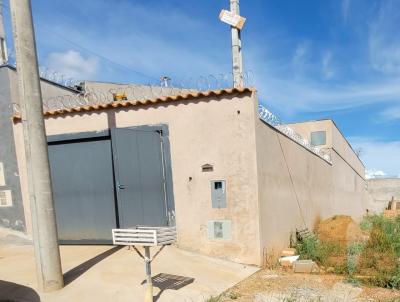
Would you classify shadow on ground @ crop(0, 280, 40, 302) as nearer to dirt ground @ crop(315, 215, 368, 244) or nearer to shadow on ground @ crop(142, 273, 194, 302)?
shadow on ground @ crop(142, 273, 194, 302)

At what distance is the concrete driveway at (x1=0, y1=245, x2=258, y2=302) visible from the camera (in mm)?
4809

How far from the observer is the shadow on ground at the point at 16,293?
4.70m

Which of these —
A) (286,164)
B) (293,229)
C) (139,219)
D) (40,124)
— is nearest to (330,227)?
(293,229)

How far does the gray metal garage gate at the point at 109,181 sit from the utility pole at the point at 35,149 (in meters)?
2.09

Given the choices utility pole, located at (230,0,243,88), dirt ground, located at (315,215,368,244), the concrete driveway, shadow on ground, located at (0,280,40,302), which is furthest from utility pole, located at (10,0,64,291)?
dirt ground, located at (315,215,368,244)

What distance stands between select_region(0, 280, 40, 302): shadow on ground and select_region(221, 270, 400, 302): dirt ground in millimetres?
2637

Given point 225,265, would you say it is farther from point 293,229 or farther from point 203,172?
point 293,229

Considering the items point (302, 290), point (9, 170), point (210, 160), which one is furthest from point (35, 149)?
point (302, 290)

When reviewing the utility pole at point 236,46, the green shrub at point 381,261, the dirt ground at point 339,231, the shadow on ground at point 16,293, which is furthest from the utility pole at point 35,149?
the dirt ground at point 339,231

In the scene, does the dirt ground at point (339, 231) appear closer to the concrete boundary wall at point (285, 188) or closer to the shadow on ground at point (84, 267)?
the concrete boundary wall at point (285, 188)

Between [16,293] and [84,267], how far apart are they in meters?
1.16

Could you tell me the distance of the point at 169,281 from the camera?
17.5ft

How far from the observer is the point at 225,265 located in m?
6.30

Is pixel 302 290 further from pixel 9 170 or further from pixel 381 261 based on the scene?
pixel 9 170
